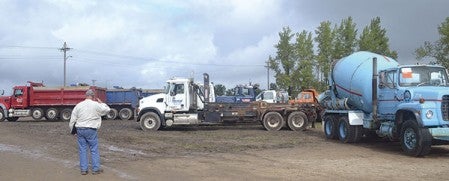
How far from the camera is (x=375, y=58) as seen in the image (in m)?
16.4

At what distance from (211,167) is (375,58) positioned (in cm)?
778

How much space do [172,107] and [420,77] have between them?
41.0 feet

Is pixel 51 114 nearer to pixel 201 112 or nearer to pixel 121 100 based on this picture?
pixel 121 100

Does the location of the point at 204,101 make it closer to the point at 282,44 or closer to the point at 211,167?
the point at 211,167

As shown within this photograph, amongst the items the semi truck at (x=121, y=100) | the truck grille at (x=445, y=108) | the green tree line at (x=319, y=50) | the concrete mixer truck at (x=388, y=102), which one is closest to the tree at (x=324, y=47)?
the green tree line at (x=319, y=50)

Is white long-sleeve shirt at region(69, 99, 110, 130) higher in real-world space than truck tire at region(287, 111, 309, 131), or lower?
higher

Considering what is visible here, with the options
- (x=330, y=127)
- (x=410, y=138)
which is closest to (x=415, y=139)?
(x=410, y=138)

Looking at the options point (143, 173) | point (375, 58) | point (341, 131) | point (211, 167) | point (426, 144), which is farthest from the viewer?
point (341, 131)

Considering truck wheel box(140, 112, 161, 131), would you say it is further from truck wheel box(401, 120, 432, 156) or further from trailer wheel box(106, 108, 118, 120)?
trailer wheel box(106, 108, 118, 120)

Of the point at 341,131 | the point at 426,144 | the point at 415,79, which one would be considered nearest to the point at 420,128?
the point at 426,144

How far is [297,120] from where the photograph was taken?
79.8ft

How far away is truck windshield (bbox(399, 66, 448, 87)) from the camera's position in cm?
1488

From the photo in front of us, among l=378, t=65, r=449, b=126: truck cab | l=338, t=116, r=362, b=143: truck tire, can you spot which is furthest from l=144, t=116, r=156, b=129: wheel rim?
l=378, t=65, r=449, b=126: truck cab

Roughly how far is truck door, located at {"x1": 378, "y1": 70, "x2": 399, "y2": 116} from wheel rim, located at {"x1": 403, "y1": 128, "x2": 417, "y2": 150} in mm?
1201
